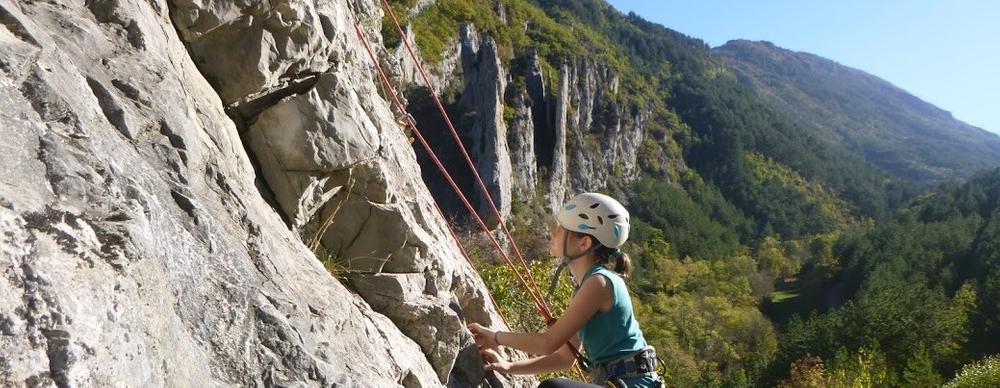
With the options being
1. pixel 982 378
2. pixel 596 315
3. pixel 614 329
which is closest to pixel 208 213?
pixel 596 315

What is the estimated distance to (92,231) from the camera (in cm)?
214

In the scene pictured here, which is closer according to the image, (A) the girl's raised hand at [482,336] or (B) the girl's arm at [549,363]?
(B) the girl's arm at [549,363]

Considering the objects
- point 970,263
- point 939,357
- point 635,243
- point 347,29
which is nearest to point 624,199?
point 635,243

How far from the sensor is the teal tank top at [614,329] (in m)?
3.95

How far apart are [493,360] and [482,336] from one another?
0.20 meters

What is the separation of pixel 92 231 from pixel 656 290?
99.8 metres

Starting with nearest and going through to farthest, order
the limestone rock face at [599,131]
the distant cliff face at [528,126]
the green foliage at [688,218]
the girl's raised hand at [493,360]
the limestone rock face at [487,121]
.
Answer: the girl's raised hand at [493,360] < the distant cliff face at [528,126] < the limestone rock face at [487,121] < the limestone rock face at [599,131] < the green foliage at [688,218]

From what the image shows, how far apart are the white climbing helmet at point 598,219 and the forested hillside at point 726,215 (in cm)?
374

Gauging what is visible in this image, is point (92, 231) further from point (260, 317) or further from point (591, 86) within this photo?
point (591, 86)

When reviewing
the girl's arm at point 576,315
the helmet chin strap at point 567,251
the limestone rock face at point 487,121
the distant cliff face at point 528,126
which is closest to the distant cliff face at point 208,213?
the girl's arm at point 576,315

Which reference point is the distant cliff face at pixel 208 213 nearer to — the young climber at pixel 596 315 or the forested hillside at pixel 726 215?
the young climber at pixel 596 315

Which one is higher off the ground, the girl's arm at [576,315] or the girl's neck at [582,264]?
the girl's neck at [582,264]

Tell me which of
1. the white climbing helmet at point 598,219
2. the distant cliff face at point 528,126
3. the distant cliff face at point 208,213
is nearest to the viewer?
the distant cliff face at point 208,213

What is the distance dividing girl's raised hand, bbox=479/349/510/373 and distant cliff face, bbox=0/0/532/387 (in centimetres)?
10
